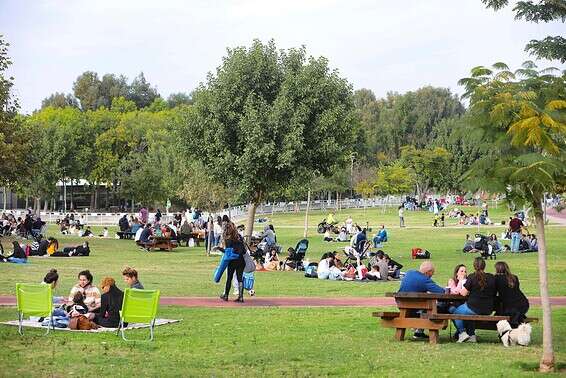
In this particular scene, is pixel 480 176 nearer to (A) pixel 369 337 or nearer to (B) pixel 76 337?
(A) pixel 369 337

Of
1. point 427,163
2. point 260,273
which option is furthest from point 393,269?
point 427,163

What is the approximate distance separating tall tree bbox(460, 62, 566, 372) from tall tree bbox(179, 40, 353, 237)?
24.3 m

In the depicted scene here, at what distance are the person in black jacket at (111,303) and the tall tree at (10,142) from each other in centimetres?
2579

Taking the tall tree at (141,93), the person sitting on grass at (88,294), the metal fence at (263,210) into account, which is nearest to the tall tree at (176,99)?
the tall tree at (141,93)

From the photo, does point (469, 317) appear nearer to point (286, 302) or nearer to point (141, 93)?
point (286, 302)

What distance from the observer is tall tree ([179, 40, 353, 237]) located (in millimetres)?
37719

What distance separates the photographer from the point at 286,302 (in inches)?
851

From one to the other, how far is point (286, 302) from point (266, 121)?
17.0 meters

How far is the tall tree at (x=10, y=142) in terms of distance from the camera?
4128cm

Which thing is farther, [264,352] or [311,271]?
[311,271]

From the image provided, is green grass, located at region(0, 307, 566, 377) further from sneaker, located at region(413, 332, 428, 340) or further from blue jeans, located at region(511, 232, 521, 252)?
blue jeans, located at region(511, 232, 521, 252)

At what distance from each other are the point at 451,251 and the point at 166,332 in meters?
28.9

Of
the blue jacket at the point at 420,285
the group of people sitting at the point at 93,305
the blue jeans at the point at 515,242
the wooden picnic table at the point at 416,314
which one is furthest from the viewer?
the blue jeans at the point at 515,242

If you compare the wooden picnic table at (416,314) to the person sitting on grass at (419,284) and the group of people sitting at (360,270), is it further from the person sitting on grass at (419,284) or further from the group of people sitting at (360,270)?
the group of people sitting at (360,270)
